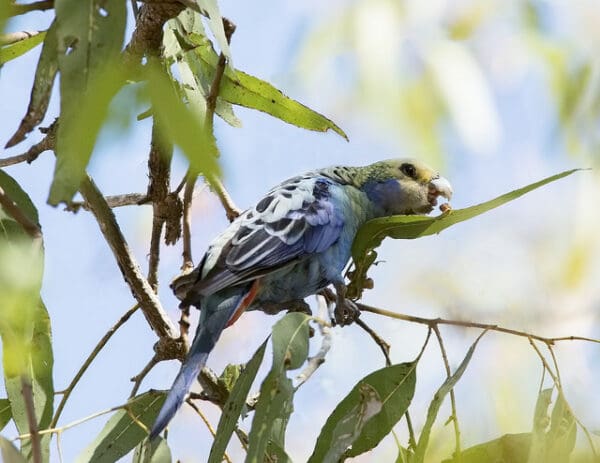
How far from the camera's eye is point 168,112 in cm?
86

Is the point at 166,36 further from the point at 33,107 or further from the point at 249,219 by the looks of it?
the point at 33,107

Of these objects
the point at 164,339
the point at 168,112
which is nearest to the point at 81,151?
the point at 168,112

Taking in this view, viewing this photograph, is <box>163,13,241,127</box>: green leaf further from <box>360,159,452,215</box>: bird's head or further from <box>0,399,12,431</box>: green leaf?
<box>0,399,12,431</box>: green leaf

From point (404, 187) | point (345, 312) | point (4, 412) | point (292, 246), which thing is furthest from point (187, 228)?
point (404, 187)

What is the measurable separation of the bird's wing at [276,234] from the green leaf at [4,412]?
426 mm

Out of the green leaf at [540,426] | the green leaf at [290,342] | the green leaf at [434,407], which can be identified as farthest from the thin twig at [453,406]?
the green leaf at [290,342]

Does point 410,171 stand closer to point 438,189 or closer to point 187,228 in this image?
point 438,189

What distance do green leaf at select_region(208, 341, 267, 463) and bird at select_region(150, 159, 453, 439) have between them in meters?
→ 0.08

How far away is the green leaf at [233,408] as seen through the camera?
1569 millimetres

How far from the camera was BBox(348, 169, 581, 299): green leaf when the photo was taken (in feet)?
5.44

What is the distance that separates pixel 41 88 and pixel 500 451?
0.92m

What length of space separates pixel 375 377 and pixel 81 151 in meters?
0.98

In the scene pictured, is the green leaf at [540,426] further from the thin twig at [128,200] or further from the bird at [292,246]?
the thin twig at [128,200]

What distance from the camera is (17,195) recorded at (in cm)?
173
